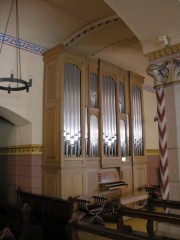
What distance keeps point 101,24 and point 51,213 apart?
3.86m

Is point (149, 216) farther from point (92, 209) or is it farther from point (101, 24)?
point (101, 24)

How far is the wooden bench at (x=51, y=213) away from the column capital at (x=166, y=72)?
87.3 inches

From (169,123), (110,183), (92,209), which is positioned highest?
(169,123)

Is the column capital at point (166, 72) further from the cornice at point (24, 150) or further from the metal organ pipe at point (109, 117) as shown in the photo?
the cornice at point (24, 150)

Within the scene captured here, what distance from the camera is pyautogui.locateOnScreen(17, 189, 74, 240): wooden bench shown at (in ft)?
14.5

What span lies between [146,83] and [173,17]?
17.8 feet

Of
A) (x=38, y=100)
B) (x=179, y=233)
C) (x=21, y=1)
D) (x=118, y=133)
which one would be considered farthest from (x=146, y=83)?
(x=179, y=233)

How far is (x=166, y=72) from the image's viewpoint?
381 centimetres

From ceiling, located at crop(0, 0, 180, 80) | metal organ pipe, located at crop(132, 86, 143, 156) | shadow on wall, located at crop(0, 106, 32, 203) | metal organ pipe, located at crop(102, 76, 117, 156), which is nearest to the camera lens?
ceiling, located at crop(0, 0, 180, 80)

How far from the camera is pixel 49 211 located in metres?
4.80

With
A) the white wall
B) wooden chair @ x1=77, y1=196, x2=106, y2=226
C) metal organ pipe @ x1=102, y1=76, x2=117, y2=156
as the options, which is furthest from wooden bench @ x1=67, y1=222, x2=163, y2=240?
metal organ pipe @ x1=102, y1=76, x2=117, y2=156

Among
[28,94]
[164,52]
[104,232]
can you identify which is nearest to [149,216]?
[104,232]

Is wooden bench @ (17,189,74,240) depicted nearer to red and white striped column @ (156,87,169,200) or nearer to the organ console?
red and white striped column @ (156,87,169,200)

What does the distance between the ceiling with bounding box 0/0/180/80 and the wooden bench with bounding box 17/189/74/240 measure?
2.71 m
